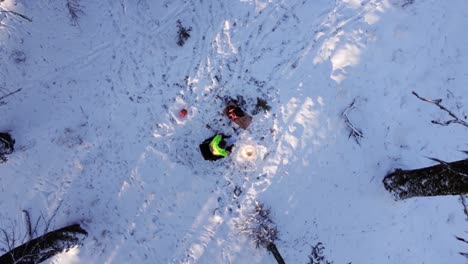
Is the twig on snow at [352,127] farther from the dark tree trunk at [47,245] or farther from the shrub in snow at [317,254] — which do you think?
the dark tree trunk at [47,245]

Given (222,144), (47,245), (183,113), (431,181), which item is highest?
(183,113)

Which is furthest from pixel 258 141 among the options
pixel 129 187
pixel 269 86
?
pixel 129 187

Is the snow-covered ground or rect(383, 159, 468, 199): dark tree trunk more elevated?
the snow-covered ground

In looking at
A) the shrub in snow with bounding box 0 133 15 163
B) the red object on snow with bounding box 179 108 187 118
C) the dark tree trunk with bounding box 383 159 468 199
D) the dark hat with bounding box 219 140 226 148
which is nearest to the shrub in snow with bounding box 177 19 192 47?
the red object on snow with bounding box 179 108 187 118

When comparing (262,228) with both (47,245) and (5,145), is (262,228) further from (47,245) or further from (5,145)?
(5,145)

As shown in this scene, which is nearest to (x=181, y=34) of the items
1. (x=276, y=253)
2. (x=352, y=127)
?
(x=352, y=127)

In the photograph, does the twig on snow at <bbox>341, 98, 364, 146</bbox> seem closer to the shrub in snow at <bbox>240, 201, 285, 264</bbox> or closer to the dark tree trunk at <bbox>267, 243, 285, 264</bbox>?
the shrub in snow at <bbox>240, 201, 285, 264</bbox>

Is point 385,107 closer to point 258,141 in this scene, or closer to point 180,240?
point 258,141
